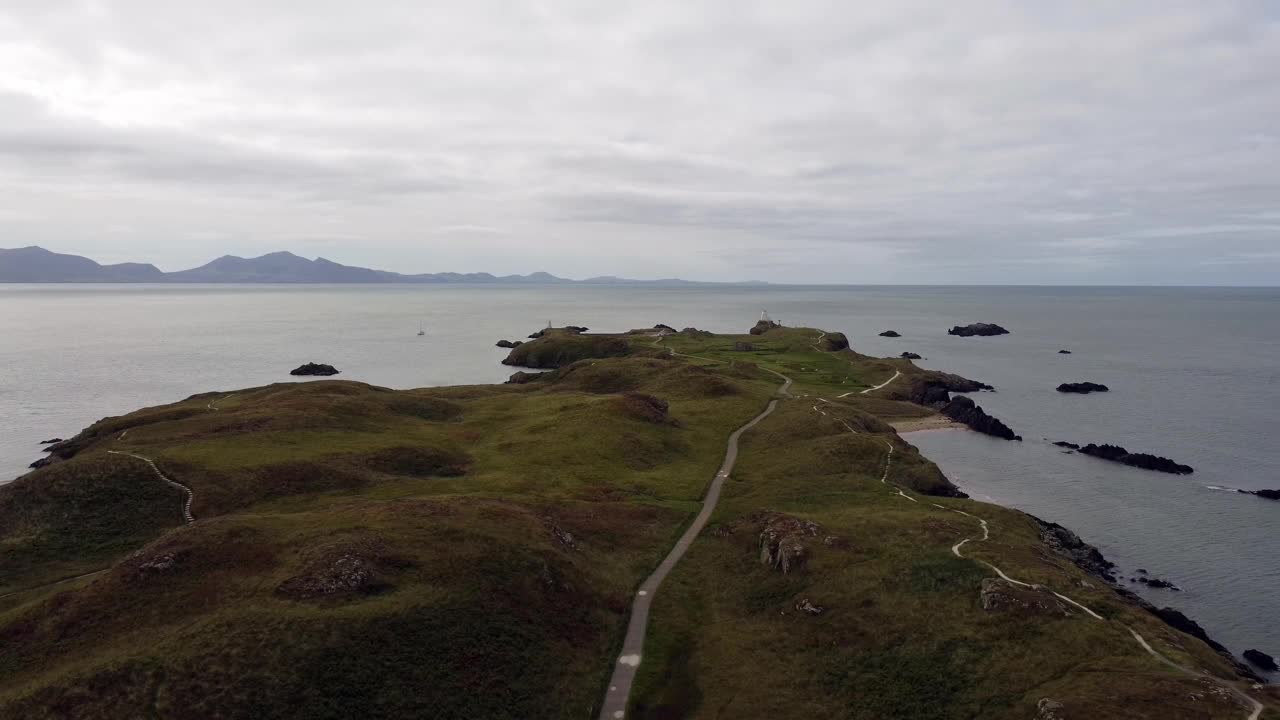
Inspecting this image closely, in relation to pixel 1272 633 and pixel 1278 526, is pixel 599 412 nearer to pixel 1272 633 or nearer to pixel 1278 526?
pixel 1272 633

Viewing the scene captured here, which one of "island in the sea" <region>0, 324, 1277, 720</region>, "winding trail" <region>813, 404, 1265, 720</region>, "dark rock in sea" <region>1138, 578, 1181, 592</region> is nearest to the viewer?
"winding trail" <region>813, 404, 1265, 720</region>

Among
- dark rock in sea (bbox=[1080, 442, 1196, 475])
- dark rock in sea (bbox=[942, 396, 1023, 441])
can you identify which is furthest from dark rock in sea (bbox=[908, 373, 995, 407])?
dark rock in sea (bbox=[1080, 442, 1196, 475])

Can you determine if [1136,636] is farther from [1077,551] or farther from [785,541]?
[1077,551]

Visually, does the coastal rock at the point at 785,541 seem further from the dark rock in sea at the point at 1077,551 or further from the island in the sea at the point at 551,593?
the dark rock in sea at the point at 1077,551

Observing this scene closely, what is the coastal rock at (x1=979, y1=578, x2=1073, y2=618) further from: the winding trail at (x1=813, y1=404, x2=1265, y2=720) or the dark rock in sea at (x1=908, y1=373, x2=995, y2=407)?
the dark rock in sea at (x1=908, y1=373, x2=995, y2=407)

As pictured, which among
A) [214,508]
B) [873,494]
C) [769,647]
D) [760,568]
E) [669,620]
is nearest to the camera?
[769,647]

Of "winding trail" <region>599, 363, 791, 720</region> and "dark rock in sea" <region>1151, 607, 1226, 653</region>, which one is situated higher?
"winding trail" <region>599, 363, 791, 720</region>

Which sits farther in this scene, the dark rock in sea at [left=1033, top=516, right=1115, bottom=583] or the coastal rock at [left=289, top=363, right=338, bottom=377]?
the coastal rock at [left=289, top=363, right=338, bottom=377]

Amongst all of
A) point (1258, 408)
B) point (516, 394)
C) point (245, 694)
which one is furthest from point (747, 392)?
point (1258, 408)
